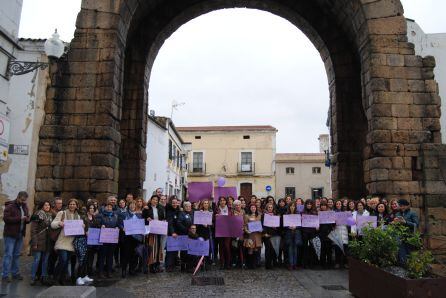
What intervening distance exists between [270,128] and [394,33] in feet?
94.0

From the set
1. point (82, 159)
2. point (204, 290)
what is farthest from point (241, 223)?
point (82, 159)

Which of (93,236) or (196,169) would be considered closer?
(93,236)

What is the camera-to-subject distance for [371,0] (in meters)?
9.23

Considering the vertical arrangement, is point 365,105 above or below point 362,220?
above

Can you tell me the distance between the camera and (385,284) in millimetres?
4645

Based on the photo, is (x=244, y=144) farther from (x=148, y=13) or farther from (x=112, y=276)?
(x=112, y=276)

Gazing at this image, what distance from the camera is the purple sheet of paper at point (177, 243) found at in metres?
7.50

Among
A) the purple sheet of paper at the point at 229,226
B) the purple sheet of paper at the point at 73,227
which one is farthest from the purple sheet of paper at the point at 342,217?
the purple sheet of paper at the point at 73,227

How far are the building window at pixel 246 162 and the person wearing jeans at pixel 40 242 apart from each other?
104 ft

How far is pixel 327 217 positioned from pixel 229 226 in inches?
74.5

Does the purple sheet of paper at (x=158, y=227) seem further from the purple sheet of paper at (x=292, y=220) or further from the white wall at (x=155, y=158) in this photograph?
the white wall at (x=155, y=158)

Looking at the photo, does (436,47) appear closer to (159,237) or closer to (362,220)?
(362,220)

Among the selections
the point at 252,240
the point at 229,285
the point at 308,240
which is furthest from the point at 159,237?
the point at 308,240

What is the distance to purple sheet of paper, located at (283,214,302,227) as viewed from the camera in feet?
25.5
